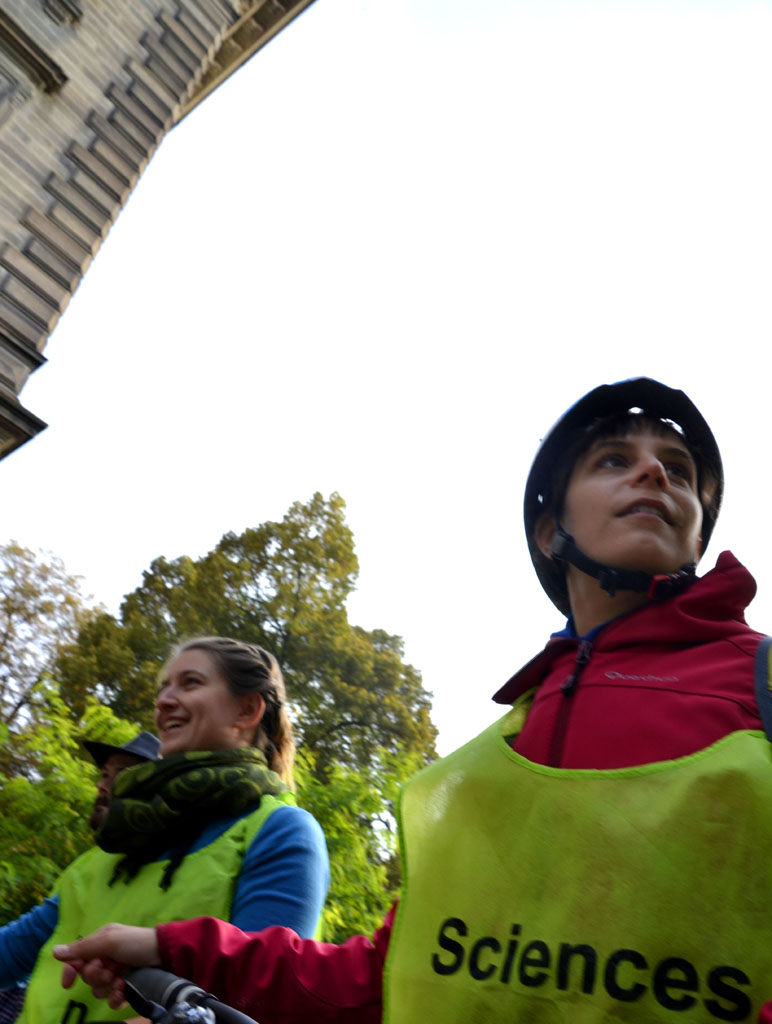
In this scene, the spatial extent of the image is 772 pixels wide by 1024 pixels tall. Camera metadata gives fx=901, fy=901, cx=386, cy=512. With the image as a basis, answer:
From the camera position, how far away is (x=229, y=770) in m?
2.84

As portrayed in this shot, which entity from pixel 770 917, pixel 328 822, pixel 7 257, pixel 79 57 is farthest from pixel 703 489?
pixel 79 57

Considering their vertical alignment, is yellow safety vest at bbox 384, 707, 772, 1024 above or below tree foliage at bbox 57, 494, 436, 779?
below

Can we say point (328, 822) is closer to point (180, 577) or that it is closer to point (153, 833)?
point (153, 833)

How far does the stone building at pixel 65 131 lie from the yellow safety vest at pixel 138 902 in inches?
321

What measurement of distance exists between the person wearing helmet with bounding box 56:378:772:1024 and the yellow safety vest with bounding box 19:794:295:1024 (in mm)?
676

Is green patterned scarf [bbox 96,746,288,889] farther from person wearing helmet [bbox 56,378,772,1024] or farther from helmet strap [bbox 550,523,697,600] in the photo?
helmet strap [bbox 550,523,697,600]

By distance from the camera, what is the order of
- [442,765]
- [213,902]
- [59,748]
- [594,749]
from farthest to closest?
1. [59,748]
2. [213,902]
3. [442,765]
4. [594,749]

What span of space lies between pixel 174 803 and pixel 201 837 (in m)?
0.13

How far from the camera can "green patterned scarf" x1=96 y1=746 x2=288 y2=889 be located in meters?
2.77

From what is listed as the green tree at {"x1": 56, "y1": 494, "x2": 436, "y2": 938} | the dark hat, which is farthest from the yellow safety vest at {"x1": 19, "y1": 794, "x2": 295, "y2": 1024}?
the green tree at {"x1": 56, "y1": 494, "x2": 436, "y2": 938}

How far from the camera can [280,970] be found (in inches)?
70.4

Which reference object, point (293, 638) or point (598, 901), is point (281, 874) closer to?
point (598, 901)

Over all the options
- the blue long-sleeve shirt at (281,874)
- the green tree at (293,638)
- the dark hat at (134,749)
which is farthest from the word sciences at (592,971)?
the green tree at (293,638)

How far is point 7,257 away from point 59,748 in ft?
18.6
